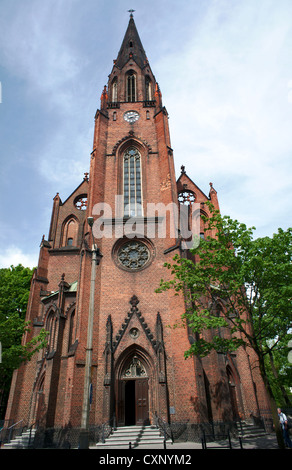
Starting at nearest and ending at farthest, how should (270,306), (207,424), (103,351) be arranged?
(270,306) < (207,424) < (103,351)

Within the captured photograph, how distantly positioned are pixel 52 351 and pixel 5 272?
12383mm

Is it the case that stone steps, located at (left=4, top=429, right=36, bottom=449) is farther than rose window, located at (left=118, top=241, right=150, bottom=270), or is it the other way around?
rose window, located at (left=118, top=241, right=150, bottom=270)

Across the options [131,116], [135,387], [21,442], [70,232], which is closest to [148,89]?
[131,116]

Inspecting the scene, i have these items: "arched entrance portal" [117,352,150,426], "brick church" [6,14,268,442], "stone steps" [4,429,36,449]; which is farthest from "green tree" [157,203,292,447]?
"stone steps" [4,429,36,449]

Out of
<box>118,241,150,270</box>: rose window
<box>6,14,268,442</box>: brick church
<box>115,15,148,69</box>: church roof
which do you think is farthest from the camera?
<box>115,15,148,69</box>: church roof

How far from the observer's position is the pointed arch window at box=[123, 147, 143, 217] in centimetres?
2439

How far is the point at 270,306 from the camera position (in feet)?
42.3

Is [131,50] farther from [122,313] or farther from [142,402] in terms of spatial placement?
[142,402]

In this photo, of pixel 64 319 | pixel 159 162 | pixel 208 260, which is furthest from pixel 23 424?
pixel 159 162

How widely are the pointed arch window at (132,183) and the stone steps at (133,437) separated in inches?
558

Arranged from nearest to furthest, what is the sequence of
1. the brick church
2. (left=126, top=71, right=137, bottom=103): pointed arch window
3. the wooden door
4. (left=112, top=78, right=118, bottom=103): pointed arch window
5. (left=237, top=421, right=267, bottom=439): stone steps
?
the brick church
the wooden door
(left=237, top=421, right=267, bottom=439): stone steps
(left=126, top=71, right=137, bottom=103): pointed arch window
(left=112, top=78, right=118, bottom=103): pointed arch window

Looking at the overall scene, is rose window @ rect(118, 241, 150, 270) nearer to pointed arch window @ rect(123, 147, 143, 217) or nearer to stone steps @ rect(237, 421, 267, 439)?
pointed arch window @ rect(123, 147, 143, 217)

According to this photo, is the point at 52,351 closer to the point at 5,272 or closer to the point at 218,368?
the point at 218,368

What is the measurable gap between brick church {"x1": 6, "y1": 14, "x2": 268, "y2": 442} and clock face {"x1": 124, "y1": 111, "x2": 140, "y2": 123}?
96 millimetres
